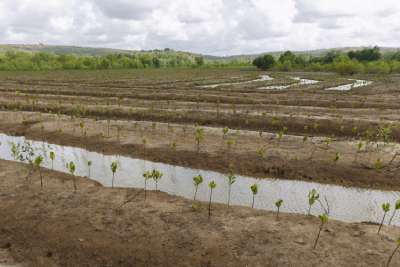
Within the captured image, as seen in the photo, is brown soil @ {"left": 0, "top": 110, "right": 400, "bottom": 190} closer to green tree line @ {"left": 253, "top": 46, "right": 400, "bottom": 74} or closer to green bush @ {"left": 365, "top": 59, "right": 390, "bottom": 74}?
green tree line @ {"left": 253, "top": 46, "right": 400, "bottom": 74}

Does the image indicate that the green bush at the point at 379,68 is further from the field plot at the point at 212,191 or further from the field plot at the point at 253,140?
the field plot at the point at 212,191

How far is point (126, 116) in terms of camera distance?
824 inches

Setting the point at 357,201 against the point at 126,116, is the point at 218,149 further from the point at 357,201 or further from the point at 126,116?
the point at 126,116

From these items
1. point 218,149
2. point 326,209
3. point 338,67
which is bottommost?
point 326,209

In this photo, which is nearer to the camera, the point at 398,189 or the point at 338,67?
the point at 398,189

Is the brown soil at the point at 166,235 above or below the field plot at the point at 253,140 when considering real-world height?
below

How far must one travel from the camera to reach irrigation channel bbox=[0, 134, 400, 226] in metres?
8.27

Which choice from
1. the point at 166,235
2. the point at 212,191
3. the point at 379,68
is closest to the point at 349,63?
the point at 379,68

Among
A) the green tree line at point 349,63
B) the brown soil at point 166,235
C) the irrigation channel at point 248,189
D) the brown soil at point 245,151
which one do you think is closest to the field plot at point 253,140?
the brown soil at point 245,151

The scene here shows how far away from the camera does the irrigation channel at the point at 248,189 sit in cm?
827

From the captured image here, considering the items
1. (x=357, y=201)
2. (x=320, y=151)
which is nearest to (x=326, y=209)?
(x=357, y=201)

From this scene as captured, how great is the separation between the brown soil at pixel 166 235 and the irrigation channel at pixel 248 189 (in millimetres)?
1284

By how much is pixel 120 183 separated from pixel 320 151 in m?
10.9

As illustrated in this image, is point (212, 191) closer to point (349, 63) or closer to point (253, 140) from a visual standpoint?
point (253, 140)
